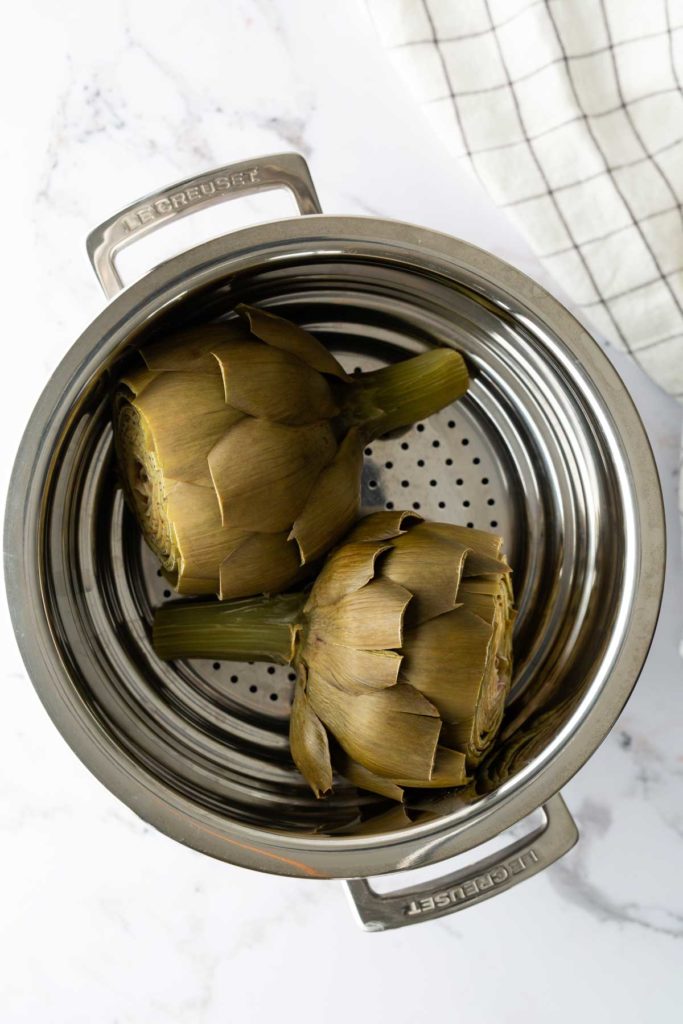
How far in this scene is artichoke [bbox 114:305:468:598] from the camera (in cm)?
72

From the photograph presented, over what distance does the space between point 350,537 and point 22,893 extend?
0.52 m

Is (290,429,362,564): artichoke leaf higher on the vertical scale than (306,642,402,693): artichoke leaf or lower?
higher

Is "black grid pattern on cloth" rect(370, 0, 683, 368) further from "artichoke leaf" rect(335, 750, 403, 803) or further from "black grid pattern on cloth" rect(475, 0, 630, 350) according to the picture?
"artichoke leaf" rect(335, 750, 403, 803)

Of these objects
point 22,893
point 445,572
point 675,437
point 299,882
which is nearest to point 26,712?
point 22,893

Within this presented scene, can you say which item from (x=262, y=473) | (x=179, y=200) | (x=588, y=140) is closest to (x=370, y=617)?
(x=262, y=473)

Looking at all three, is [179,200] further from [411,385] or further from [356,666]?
[356,666]

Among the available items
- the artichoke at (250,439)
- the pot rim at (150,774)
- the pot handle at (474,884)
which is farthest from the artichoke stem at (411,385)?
the pot handle at (474,884)

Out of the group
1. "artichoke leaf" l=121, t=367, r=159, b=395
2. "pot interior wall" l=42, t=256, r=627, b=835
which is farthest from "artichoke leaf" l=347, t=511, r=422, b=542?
"artichoke leaf" l=121, t=367, r=159, b=395

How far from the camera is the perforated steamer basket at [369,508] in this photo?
68 centimetres

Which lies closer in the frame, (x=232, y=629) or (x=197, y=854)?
(x=232, y=629)

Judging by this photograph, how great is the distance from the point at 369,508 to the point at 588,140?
0.40 m

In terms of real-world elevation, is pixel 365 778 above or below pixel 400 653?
below

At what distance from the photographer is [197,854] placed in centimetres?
93

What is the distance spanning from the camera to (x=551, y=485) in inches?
34.5
